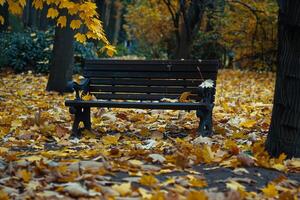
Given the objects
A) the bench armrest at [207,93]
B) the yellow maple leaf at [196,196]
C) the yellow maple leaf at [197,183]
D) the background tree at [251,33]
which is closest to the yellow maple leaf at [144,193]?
the yellow maple leaf at [196,196]

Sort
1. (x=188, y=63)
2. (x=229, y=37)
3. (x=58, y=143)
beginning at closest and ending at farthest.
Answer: (x=58, y=143), (x=188, y=63), (x=229, y=37)

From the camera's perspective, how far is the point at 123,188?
3887mm

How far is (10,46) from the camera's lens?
18281 millimetres

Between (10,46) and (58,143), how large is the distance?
1273 centimetres

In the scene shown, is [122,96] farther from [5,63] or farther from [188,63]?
[5,63]

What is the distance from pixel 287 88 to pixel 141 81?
289cm

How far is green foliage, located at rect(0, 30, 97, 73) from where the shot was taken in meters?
17.5

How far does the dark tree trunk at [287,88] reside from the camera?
16.4ft

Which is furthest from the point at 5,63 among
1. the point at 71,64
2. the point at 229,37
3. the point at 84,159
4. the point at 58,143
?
the point at 84,159

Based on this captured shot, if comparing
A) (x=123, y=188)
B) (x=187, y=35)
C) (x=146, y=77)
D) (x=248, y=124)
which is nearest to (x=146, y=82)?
(x=146, y=77)

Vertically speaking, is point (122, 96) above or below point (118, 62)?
below

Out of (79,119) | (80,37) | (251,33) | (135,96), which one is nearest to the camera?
(80,37)

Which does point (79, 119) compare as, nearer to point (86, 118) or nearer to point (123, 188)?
point (86, 118)

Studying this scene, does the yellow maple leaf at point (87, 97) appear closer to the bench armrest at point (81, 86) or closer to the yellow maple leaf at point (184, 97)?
the bench armrest at point (81, 86)
